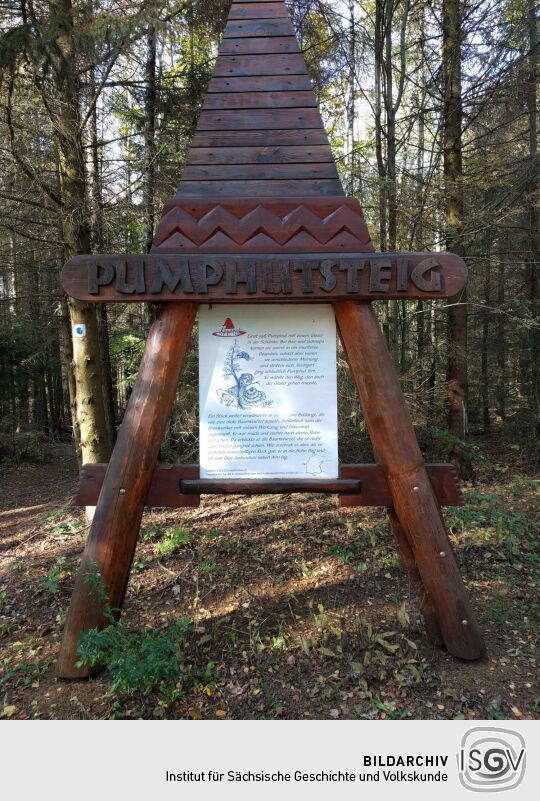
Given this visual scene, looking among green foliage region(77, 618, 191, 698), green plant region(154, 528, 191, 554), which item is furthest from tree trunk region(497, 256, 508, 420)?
A: green foliage region(77, 618, 191, 698)

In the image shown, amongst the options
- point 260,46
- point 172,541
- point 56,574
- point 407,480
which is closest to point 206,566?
point 172,541

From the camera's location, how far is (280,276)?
3230 mm

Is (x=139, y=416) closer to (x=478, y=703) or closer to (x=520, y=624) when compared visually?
(x=478, y=703)

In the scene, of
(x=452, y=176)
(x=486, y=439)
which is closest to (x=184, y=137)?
(x=452, y=176)

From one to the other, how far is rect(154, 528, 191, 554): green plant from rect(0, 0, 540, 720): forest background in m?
1.35

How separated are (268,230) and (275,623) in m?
3.07

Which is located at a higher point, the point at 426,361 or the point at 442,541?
the point at 426,361

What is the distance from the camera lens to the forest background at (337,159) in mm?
5938

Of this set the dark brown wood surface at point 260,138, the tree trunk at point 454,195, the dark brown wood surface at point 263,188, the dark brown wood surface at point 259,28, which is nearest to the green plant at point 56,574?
the dark brown wood surface at point 263,188

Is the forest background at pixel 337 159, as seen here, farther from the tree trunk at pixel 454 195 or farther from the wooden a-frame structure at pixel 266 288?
the wooden a-frame structure at pixel 266 288

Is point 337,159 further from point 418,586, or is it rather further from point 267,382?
point 418,586

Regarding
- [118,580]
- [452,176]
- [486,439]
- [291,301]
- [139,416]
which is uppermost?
[452,176]

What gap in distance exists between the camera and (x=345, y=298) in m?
3.27

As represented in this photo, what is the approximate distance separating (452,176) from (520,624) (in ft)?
24.0
